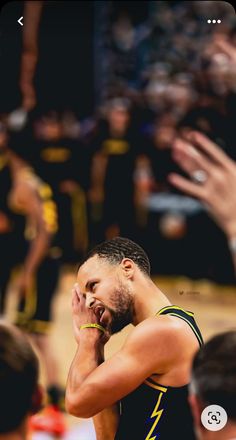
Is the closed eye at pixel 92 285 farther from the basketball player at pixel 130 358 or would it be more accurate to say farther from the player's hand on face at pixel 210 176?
the player's hand on face at pixel 210 176

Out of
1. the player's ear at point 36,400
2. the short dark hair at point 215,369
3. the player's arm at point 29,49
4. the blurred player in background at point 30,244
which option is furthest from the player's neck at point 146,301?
the blurred player in background at point 30,244

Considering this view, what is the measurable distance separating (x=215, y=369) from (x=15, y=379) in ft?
0.86

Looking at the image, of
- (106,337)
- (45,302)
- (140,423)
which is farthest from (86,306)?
(45,302)

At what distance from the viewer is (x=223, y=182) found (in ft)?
3.59

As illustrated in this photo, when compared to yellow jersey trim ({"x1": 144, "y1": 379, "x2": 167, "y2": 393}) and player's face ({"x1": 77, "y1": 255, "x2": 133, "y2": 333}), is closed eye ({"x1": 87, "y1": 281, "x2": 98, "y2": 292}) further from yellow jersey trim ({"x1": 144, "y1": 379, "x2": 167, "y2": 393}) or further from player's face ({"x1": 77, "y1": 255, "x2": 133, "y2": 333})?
yellow jersey trim ({"x1": 144, "y1": 379, "x2": 167, "y2": 393})

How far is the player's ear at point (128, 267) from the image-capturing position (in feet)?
3.59

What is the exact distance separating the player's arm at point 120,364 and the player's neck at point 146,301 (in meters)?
0.03

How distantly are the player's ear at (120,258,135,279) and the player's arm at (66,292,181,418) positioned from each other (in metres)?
0.08

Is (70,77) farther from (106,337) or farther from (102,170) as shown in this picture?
(106,337)

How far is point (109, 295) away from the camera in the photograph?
3.55ft

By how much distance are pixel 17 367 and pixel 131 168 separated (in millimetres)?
747

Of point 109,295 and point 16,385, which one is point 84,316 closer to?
point 109,295

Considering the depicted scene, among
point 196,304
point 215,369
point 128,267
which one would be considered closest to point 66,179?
point 196,304

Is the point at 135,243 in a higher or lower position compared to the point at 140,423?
higher
